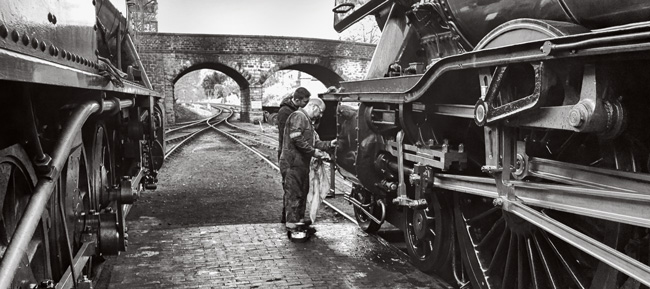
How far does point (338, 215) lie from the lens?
698 centimetres

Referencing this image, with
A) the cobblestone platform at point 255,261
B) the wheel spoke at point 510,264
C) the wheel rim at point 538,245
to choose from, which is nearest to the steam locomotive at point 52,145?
the cobblestone platform at point 255,261

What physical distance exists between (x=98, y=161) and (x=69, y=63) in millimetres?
2086

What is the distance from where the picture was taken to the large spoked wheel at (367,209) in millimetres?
5669

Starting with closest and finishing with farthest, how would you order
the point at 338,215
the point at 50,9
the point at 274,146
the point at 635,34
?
the point at 635,34 → the point at 50,9 → the point at 338,215 → the point at 274,146

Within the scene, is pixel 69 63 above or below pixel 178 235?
above

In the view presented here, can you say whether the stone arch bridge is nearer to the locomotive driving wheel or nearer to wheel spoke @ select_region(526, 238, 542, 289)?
the locomotive driving wheel

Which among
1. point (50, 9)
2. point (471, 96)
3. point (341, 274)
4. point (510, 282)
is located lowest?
point (341, 274)

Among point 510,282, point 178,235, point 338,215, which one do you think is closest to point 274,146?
point 338,215

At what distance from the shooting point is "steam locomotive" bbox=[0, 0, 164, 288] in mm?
1683

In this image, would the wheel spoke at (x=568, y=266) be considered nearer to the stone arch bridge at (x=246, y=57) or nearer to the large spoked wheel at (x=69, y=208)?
the large spoked wheel at (x=69, y=208)

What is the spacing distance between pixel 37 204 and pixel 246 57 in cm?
2769

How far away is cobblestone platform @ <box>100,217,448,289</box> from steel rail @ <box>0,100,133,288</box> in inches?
82.4

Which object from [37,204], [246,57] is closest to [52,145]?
[37,204]

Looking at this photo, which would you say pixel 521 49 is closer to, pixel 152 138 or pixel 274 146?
pixel 152 138
